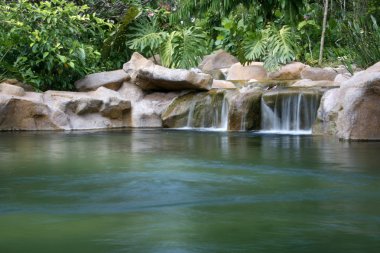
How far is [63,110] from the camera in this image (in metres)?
13.0

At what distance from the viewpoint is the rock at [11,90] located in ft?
41.5

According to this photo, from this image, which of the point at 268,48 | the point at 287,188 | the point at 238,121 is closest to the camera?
the point at 287,188

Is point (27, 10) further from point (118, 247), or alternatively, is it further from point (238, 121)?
point (118, 247)

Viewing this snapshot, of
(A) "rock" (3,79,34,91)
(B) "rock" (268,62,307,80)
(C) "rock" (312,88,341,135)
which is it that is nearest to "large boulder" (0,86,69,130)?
(A) "rock" (3,79,34,91)

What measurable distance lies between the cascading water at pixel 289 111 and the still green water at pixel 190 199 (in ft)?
9.99

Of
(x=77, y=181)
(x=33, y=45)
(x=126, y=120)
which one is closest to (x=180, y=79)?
(x=126, y=120)

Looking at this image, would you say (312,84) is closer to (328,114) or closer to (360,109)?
(328,114)

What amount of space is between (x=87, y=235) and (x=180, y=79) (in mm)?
10184

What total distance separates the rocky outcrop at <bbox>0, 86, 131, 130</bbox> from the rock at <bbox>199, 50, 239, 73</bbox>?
4535 millimetres

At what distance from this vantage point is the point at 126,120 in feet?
45.5

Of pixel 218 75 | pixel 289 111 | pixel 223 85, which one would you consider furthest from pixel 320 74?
pixel 218 75

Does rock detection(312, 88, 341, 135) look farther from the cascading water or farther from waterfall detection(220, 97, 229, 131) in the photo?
waterfall detection(220, 97, 229, 131)

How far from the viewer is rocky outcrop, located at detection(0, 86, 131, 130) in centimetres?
1247

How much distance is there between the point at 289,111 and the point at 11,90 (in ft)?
16.3
